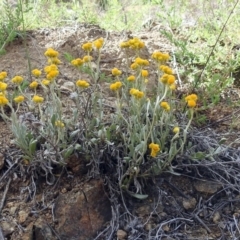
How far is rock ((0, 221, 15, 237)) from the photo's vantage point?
6.79ft

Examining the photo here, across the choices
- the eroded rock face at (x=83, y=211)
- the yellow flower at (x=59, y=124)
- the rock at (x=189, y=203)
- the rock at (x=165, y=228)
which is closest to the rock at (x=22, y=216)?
the eroded rock face at (x=83, y=211)

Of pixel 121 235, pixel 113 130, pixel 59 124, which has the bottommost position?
pixel 121 235

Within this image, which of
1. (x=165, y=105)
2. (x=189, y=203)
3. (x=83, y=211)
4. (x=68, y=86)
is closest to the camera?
(x=165, y=105)

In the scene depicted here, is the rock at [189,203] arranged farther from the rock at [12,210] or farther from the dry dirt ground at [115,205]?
the rock at [12,210]

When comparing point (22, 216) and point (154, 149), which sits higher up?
point (154, 149)

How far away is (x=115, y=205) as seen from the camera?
2.17 m

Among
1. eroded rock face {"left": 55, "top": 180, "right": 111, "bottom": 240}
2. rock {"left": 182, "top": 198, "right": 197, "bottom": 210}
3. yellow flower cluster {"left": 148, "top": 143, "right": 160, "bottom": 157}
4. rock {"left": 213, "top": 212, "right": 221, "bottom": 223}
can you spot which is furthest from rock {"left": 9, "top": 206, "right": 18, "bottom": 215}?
rock {"left": 213, "top": 212, "right": 221, "bottom": 223}

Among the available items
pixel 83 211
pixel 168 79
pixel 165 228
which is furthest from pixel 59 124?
pixel 165 228

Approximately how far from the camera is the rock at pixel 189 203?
2.25 meters

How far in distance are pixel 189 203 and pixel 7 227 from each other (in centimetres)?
79

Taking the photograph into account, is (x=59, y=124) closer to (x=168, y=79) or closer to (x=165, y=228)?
(x=168, y=79)

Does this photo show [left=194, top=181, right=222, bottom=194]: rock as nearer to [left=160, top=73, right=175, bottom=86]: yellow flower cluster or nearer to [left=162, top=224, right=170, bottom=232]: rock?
[left=162, top=224, right=170, bottom=232]: rock

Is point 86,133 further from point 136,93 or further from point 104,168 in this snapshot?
point 136,93

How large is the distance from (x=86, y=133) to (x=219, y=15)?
5.59 feet
